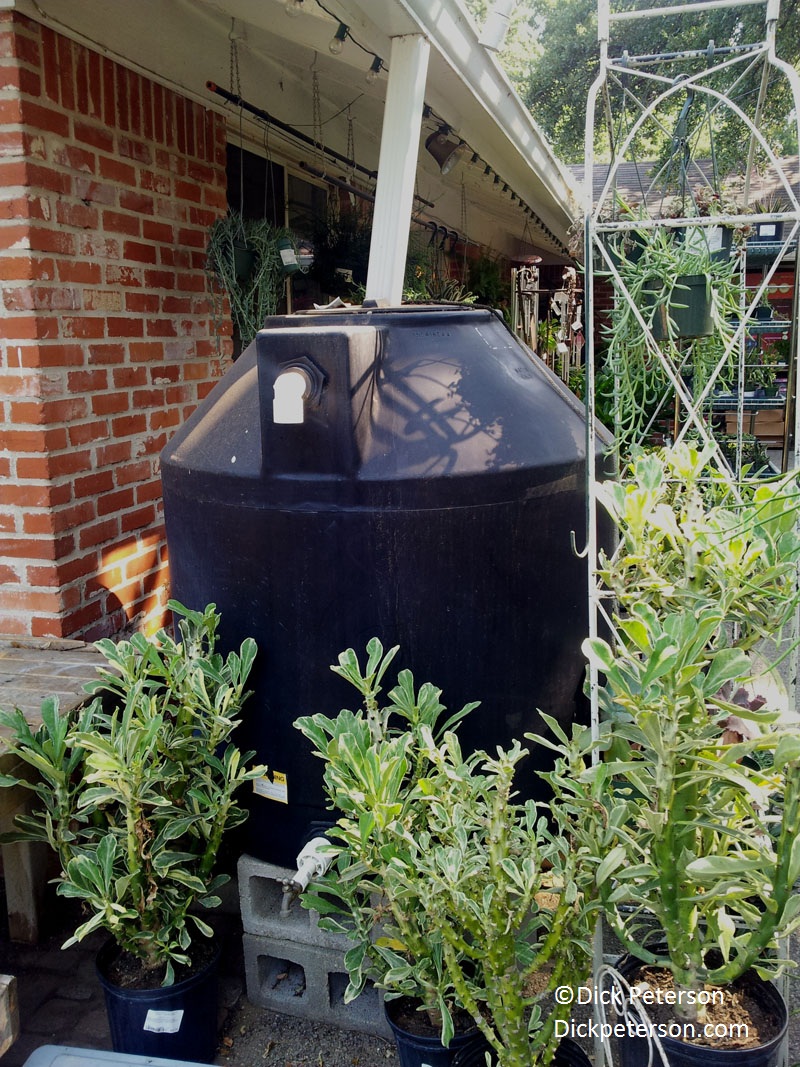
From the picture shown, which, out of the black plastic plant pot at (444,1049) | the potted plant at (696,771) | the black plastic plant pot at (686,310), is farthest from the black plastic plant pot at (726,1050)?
the black plastic plant pot at (686,310)

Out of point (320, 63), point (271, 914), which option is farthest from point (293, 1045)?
point (320, 63)

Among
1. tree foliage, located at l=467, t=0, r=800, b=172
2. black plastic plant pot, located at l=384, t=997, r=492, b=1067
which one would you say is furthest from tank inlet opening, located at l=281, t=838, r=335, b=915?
tree foliage, located at l=467, t=0, r=800, b=172

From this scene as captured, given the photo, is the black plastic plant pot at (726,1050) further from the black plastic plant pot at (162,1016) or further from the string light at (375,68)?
the string light at (375,68)

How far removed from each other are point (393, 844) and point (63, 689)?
124 centimetres

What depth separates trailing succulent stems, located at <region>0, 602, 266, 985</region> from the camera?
6.45 ft

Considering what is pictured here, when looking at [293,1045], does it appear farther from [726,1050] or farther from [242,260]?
[242,260]

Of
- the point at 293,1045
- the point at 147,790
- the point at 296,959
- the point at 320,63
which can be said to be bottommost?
the point at 293,1045

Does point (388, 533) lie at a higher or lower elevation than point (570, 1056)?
higher

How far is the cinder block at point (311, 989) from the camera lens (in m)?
2.35

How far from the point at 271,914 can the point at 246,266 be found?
8.82 ft

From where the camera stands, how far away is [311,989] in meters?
2.38

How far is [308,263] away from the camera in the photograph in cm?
448

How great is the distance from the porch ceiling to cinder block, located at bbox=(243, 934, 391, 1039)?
2720 mm

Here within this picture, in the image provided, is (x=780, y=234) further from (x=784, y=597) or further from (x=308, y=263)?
(x=784, y=597)
